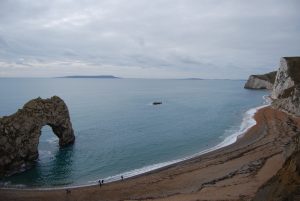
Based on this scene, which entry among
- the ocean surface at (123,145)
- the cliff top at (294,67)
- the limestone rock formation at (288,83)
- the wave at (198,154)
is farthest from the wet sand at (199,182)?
the cliff top at (294,67)

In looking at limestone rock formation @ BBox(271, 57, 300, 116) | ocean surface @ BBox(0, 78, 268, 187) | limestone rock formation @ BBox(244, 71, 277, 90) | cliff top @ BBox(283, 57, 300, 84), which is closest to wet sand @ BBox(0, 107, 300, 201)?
ocean surface @ BBox(0, 78, 268, 187)

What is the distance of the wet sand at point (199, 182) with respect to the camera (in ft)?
96.4

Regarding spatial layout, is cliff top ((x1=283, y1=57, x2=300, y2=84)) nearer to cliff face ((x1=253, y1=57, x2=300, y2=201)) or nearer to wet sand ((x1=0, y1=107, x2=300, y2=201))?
cliff face ((x1=253, y1=57, x2=300, y2=201))

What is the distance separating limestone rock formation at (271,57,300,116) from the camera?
250 feet

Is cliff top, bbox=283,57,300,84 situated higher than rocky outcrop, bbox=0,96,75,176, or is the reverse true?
cliff top, bbox=283,57,300,84

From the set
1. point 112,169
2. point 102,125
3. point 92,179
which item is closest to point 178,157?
point 112,169

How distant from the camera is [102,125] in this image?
7406cm

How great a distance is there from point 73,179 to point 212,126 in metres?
38.1

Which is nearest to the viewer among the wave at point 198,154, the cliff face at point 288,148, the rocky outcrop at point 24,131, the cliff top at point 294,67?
the cliff face at point 288,148

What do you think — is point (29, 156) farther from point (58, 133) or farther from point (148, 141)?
point (148, 141)

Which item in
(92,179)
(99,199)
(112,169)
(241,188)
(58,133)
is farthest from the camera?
(58,133)

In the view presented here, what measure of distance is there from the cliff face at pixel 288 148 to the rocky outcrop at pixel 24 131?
32334 millimetres

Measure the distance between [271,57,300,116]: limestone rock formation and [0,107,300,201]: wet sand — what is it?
3312 centimetres

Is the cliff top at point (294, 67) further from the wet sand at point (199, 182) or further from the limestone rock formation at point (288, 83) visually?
the wet sand at point (199, 182)
